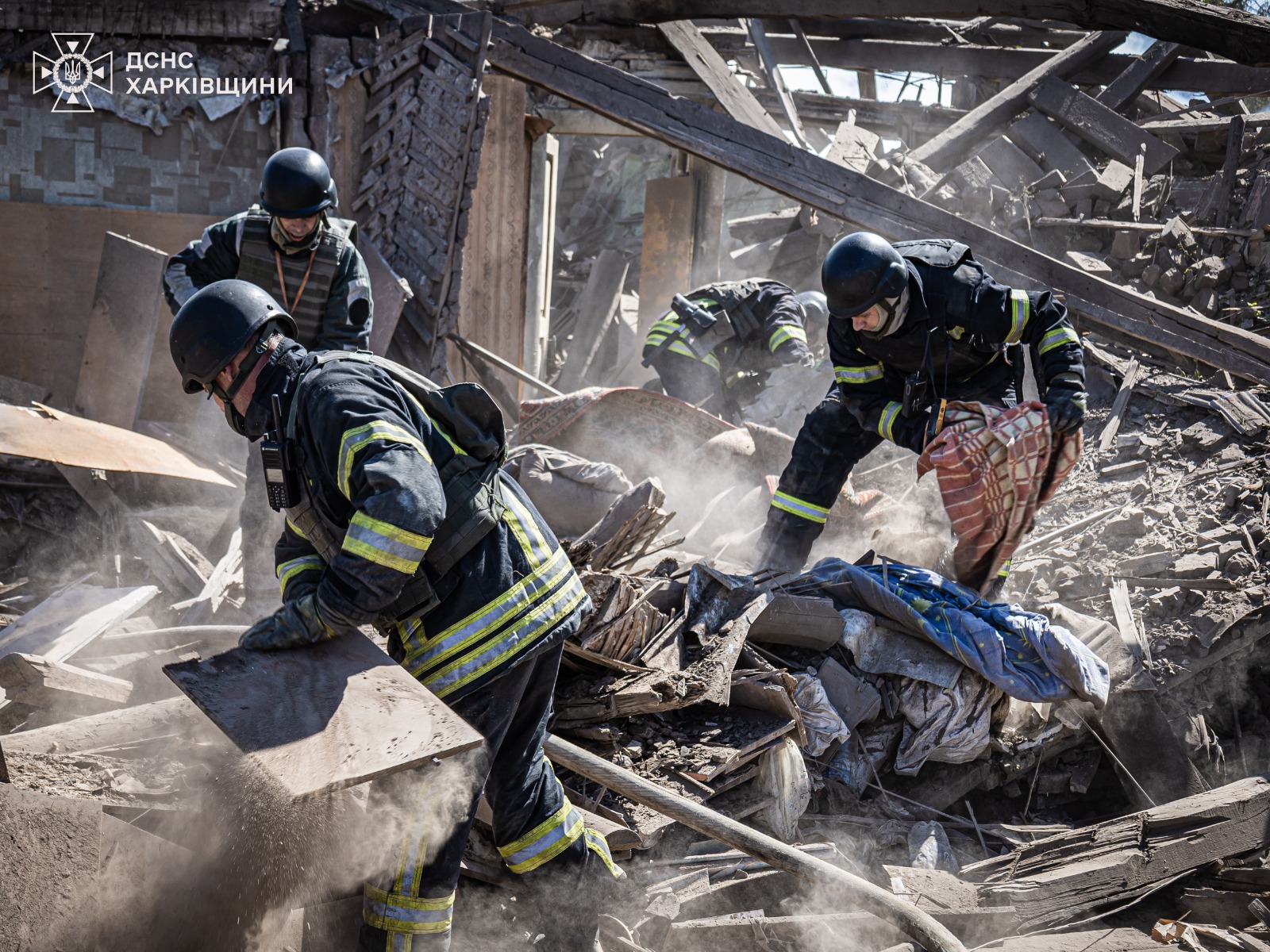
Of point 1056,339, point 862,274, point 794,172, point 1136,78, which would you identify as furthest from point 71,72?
point 1136,78

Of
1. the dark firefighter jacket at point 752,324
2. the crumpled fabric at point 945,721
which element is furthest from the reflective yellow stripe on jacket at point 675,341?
the crumpled fabric at point 945,721

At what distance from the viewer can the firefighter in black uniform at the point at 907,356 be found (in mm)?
4469

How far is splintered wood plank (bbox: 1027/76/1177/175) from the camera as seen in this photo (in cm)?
959

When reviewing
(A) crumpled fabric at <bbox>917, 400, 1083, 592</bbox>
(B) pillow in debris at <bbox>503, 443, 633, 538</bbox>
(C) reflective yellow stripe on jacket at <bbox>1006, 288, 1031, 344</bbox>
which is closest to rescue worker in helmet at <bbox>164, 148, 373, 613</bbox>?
(B) pillow in debris at <bbox>503, 443, 633, 538</bbox>

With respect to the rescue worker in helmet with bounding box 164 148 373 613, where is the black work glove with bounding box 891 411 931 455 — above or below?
below

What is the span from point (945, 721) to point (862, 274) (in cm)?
198

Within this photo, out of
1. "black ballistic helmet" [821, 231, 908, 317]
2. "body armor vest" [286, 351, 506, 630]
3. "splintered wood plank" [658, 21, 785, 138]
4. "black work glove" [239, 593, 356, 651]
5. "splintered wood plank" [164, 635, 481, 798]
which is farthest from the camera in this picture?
"splintered wood plank" [658, 21, 785, 138]

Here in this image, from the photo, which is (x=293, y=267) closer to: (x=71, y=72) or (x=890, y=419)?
(x=890, y=419)

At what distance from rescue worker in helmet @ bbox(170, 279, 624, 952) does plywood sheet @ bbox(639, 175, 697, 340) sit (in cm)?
703

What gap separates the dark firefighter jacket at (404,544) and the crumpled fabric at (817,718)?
1.63 metres

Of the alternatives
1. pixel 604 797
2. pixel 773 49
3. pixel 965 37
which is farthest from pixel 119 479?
pixel 965 37

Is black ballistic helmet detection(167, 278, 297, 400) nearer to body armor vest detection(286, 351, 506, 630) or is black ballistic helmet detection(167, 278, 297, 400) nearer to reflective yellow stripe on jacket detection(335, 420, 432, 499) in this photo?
body armor vest detection(286, 351, 506, 630)

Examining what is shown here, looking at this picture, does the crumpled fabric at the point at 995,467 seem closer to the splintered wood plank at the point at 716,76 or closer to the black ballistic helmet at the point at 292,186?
the black ballistic helmet at the point at 292,186

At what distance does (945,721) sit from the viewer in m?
4.30
